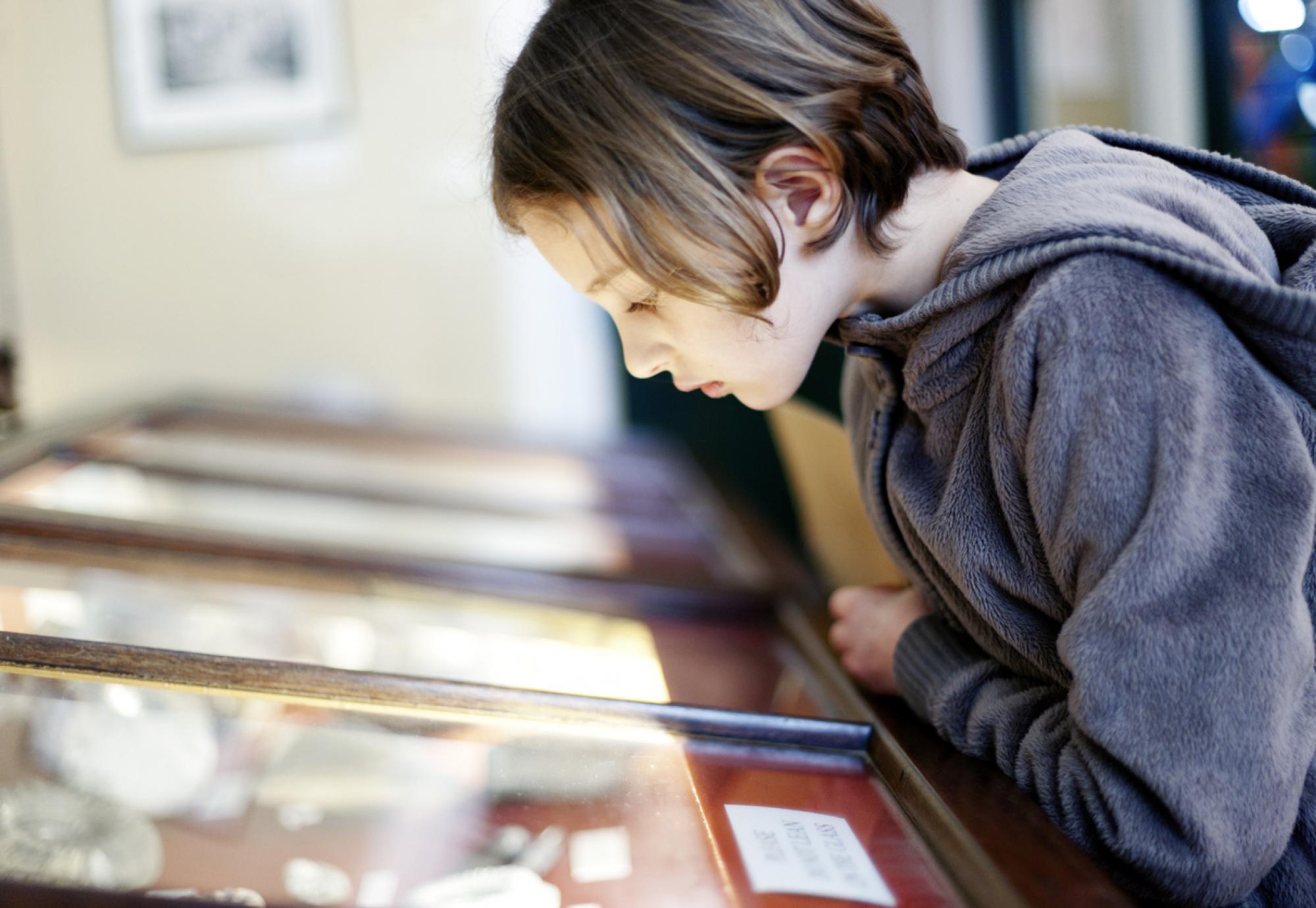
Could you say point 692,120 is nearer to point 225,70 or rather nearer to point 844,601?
point 844,601

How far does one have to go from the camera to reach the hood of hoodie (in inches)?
27.6

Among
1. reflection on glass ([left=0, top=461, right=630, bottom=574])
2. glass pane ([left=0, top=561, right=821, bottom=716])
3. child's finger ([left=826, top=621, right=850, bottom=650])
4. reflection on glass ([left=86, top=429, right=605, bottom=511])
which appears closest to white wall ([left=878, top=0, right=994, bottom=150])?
reflection on glass ([left=86, top=429, right=605, bottom=511])

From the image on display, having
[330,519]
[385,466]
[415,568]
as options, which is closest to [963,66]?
[385,466]

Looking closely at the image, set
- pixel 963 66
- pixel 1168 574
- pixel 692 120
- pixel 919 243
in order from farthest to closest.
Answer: pixel 963 66 → pixel 919 243 → pixel 692 120 → pixel 1168 574

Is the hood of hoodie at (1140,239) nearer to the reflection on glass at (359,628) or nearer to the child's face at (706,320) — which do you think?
the child's face at (706,320)

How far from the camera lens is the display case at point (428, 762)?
0.66 metres

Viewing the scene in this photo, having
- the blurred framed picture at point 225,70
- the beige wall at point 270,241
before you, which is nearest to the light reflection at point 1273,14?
the beige wall at point 270,241

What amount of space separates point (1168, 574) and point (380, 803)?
0.57m

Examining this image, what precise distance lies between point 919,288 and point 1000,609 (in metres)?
0.28

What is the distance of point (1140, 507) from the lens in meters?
0.68

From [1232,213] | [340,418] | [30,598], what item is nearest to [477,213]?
[340,418]

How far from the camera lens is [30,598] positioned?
100 centimetres

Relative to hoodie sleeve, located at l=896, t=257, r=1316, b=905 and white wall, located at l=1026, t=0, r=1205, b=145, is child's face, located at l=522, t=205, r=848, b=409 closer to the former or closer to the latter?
hoodie sleeve, located at l=896, t=257, r=1316, b=905

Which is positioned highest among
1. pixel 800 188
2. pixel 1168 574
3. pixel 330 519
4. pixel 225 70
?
pixel 225 70
